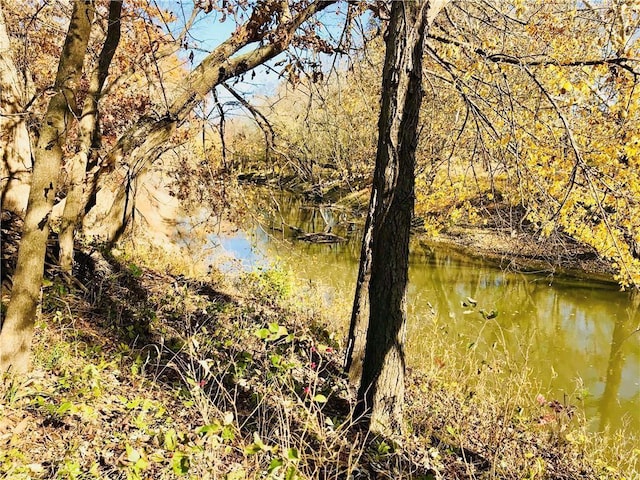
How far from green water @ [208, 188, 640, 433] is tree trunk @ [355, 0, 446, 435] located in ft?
2.73

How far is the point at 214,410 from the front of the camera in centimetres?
323

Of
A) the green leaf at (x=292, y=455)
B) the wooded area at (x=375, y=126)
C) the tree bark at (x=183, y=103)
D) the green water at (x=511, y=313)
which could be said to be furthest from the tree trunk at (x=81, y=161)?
the green leaf at (x=292, y=455)

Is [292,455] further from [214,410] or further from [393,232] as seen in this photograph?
[393,232]

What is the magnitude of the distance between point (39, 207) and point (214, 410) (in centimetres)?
182

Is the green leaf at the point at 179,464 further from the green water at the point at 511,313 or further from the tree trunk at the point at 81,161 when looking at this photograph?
the tree trunk at the point at 81,161

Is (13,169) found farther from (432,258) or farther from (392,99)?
(432,258)

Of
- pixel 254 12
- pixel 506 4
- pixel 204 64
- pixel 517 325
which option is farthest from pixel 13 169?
pixel 517 325

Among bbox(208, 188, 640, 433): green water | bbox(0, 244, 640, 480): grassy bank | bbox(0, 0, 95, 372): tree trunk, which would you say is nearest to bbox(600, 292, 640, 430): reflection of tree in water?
bbox(208, 188, 640, 433): green water

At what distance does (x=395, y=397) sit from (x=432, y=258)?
1386cm

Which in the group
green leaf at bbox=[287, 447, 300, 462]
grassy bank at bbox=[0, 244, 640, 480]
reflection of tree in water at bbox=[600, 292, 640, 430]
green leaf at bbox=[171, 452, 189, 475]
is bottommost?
reflection of tree in water at bbox=[600, 292, 640, 430]

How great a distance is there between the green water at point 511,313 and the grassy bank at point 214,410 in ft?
2.36

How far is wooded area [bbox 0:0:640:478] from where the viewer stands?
344 centimetres

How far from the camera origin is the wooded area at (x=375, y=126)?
11.3 feet

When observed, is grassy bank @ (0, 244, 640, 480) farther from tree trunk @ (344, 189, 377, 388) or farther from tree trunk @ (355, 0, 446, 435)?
tree trunk @ (355, 0, 446, 435)
